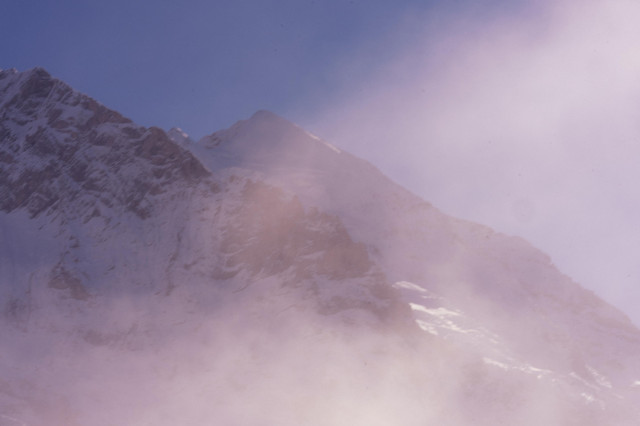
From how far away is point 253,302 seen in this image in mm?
79062

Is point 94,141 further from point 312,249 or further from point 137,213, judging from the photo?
point 312,249

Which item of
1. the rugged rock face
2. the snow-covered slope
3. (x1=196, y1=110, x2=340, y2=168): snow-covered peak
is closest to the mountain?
the rugged rock face

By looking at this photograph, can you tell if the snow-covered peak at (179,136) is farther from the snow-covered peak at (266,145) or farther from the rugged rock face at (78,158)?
the rugged rock face at (78,158)

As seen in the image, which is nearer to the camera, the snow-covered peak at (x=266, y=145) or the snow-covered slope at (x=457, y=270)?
the snow-covered slope at (x=457, y=270)

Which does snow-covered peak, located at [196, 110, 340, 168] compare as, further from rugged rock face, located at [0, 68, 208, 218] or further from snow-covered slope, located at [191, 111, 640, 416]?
rugged rock face, located at [0, 68, 208, 218]

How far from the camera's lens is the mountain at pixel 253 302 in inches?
2537

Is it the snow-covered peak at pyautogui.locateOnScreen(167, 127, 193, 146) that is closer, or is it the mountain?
the mountain

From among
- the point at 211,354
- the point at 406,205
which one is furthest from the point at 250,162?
the point at 211,354

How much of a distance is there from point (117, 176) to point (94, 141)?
7684 millimetres

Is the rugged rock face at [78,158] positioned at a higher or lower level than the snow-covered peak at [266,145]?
lower

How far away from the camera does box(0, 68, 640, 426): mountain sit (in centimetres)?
6444

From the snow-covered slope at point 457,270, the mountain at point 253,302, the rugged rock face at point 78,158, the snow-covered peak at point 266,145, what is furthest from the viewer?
the snow-covered peak at point 266,145

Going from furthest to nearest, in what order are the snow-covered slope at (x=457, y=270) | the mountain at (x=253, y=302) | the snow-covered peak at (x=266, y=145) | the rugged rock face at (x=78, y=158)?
the snow-covered peak at (x=266, y=145) < the rugged rock face at (x=78, y=158) < the snow-covered slope at (x=457, y=270) < the mountain at (x=253, y=302)

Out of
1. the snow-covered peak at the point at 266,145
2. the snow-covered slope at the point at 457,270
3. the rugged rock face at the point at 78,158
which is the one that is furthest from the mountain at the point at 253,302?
the snow-covered peak at the point at 266,145
